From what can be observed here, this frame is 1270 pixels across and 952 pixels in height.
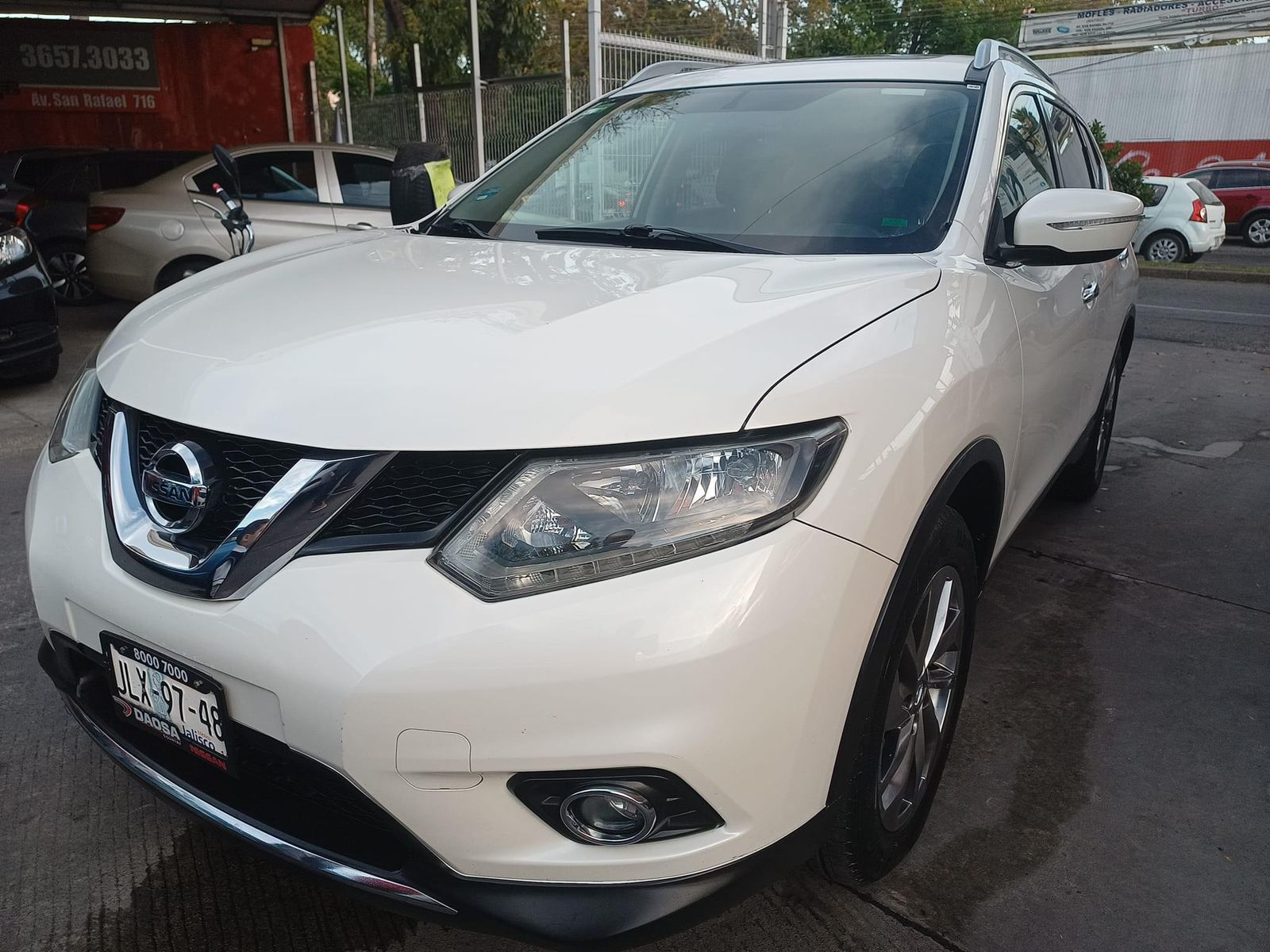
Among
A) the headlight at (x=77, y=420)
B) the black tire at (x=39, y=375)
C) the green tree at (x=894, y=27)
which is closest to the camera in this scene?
the headlight at (x=77, y=420)

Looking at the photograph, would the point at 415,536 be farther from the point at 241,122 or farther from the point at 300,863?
the point at 241,122

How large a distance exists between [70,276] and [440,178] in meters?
6.63

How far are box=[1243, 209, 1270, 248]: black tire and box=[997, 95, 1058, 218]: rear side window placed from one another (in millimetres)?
18001

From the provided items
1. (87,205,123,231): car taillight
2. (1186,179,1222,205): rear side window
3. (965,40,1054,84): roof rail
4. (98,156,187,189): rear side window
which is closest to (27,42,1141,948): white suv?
(965,40,1054,84): roof rail

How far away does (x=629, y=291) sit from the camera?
1.97 metres

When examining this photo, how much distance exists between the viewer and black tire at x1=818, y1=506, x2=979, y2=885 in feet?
5.70

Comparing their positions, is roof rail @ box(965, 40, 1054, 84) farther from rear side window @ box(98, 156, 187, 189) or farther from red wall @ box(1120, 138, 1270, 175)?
red wall @ box(1120, 138, 1270, 175)

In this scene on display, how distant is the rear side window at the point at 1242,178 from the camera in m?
17.9

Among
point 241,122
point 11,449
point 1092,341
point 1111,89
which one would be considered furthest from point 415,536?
point 1111,89

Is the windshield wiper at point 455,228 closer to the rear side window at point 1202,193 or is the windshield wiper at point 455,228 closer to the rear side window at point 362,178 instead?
the rear side window at point 362,178

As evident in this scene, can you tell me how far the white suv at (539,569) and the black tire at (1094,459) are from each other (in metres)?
2.15

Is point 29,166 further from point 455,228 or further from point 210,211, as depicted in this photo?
point 455,228

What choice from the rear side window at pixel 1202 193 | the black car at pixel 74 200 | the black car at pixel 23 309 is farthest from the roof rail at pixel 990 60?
the rear side window at pixel 1202 193

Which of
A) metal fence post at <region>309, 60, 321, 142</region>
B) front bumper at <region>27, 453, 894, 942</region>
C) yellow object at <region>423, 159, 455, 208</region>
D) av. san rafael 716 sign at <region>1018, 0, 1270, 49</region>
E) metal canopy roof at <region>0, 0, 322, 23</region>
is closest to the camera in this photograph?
→ front bumper at <region>27, 453, 894, 942</region>
